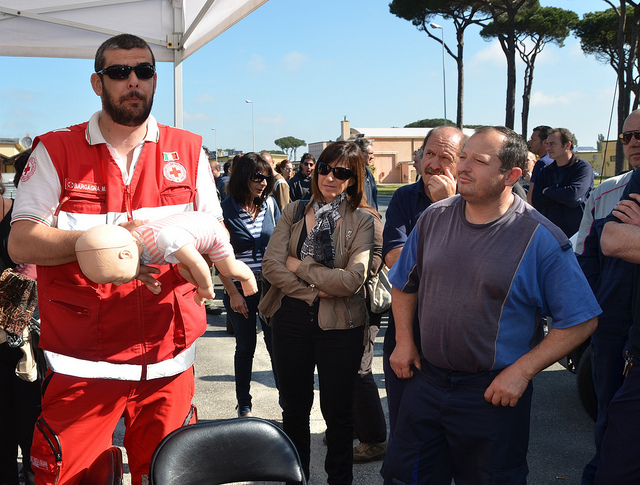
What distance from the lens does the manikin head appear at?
1.62 m

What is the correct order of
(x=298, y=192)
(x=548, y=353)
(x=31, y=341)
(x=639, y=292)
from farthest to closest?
(x=298, y=192) < (x=31, y=341) < (x=639, y=292) < (x=548, y=353)

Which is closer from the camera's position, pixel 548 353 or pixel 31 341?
pixel 548 353

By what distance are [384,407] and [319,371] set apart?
5.31ft

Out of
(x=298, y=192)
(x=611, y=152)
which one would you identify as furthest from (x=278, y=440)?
(x=611, y=152)

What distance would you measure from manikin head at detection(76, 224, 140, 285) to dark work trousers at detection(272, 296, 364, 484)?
5.13 ft

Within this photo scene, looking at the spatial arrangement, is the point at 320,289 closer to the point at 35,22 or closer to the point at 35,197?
the point at 35,197

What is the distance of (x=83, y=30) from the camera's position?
5215mm

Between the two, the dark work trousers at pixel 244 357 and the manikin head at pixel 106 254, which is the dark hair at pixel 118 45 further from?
the dark work trousers at pixel 244 357

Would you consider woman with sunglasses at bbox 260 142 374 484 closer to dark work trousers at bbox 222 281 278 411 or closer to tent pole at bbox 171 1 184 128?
dark work trousers at bbox 222 281 278 411

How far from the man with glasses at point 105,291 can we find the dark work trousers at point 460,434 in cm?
102

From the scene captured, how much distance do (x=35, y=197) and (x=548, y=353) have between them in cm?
202

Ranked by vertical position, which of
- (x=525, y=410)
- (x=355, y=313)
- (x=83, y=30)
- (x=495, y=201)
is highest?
(x=83, y=30)

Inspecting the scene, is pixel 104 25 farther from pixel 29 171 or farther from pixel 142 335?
pixel 142 335

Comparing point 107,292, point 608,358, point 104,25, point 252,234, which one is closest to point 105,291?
point 107,292
